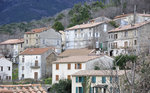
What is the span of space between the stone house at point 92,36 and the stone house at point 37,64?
369 inches

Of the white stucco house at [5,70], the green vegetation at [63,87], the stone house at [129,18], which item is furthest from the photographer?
the stone house at [129,18]

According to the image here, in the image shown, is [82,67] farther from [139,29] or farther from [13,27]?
[13,27]

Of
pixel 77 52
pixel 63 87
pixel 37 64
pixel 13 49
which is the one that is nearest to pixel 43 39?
pixel 37 64

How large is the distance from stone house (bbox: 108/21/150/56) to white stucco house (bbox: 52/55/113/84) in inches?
302

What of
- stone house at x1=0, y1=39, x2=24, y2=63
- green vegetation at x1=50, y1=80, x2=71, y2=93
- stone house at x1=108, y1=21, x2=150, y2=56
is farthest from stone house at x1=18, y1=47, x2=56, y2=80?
green vegetation at x1=50, y1=80, x2=71, y2=93

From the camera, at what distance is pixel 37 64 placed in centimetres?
6469

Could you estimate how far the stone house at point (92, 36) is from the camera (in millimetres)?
70625

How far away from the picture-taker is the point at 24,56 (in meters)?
66.8

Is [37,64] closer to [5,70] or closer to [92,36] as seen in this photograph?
[5,70]

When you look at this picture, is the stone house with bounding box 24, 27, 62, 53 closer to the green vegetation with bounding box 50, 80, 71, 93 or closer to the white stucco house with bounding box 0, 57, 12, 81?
the white stucco house with bounding box 0, 57, 12, 81

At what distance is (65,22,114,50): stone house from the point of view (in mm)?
70625

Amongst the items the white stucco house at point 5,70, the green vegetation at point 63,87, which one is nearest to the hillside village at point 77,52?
the white stucco house at point 5,70

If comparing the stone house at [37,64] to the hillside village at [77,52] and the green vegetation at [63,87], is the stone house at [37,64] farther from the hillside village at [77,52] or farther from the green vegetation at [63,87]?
the green vegetation at [63,87]

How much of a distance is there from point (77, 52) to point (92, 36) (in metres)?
7.81
